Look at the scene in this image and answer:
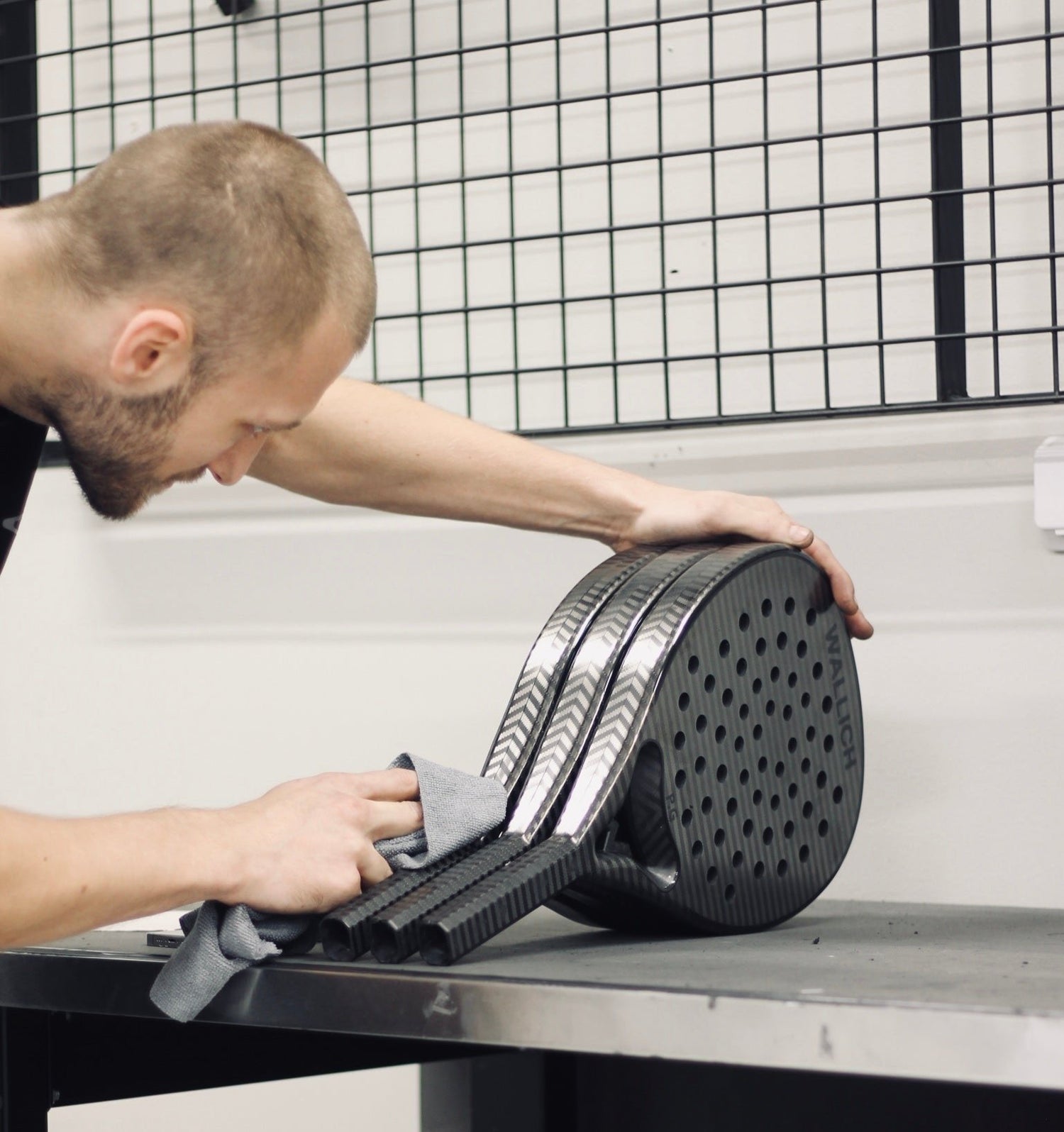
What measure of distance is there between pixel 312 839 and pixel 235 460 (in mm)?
324

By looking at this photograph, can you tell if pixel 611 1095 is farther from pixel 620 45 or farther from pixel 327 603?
pixel 620 45

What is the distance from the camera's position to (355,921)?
67cm

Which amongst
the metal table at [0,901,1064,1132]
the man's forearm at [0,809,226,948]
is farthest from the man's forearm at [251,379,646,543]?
the man's forearm at [0,809,226,948]

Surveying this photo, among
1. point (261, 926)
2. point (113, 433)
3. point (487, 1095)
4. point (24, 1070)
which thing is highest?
point (113, 433)

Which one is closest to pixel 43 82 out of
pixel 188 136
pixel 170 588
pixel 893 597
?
pixel 170 588

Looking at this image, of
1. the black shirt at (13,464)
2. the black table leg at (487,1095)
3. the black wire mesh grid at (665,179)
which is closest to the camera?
the black shirt at (13,464)

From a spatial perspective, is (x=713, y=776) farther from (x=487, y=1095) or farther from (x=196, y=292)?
(x=487, y=1095)

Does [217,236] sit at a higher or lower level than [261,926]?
higher

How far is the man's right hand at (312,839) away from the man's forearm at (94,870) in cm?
1

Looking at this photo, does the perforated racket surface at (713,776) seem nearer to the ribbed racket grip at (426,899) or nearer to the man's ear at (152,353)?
the ribbed racket grip at (426,899)

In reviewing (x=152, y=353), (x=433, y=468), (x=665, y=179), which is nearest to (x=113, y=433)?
(x=152, y=353)

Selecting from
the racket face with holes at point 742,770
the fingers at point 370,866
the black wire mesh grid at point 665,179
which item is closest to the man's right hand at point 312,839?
the fingers at point 370,866

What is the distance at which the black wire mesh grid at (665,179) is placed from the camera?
1141mm

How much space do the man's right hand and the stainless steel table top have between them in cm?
4
